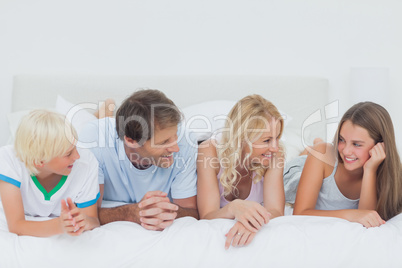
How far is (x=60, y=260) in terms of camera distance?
62.9 inches

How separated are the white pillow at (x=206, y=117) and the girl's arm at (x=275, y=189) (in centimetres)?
69

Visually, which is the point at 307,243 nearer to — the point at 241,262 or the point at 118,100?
the point at 241,262

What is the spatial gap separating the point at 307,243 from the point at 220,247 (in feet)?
0.94

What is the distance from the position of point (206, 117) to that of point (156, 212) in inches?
51.6

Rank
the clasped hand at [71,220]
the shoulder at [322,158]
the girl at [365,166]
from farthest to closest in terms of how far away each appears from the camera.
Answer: the shoulder at [322,158] → the girl at [365,166] → the clasped hand at [71,220]

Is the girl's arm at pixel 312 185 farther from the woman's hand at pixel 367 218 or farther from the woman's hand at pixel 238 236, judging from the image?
the woman's hand at pixel 238 236

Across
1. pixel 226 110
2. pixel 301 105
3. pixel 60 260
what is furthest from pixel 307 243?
pixel 301 105

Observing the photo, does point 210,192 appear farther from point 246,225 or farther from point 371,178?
point 371,178

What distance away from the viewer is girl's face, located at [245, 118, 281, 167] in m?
2.00

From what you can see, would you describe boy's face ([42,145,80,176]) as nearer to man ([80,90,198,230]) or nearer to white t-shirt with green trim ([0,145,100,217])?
white t-shirt with green trim ([0,145,100,217])

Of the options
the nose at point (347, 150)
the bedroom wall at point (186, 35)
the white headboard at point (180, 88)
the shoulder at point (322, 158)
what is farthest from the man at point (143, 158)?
the bedroom wall at point (186, 35)

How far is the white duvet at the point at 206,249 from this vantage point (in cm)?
160

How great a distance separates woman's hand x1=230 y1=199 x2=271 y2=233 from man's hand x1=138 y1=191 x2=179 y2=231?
229 mm

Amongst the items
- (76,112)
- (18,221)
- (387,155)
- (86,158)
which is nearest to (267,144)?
(387,155)
